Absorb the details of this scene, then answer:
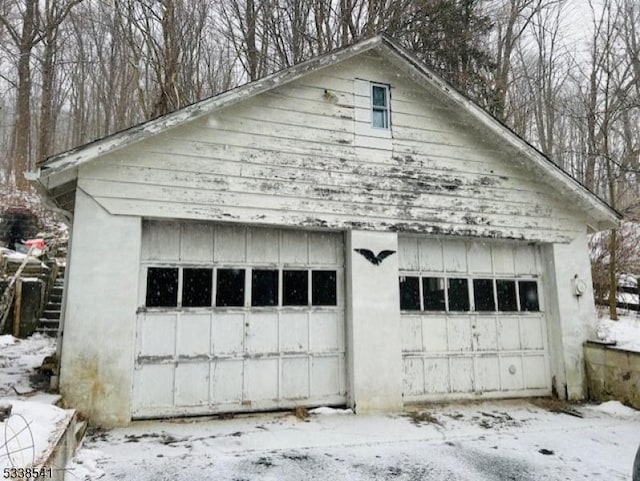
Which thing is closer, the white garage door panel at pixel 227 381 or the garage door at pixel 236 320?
the garage door at pixel 236 320

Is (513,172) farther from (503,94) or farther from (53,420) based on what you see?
(503,94)

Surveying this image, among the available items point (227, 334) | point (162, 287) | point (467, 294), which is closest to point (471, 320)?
point (467, 294)

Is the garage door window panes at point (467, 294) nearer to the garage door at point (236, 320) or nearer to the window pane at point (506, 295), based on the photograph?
the window pane at point (506, 295)

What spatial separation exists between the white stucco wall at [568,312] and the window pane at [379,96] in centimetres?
378

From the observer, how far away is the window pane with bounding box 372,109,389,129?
6.82 metres

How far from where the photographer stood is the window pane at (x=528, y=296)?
741cm

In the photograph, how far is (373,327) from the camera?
20.5 feet

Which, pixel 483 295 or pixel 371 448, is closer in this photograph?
pixel 371 448

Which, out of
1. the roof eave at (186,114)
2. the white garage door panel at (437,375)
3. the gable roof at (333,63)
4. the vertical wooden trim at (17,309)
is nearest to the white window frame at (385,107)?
the gable roof at (333,63)

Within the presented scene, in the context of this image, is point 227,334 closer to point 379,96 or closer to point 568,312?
point 379,96

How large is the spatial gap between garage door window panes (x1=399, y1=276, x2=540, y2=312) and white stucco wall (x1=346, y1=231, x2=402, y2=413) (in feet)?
1.71

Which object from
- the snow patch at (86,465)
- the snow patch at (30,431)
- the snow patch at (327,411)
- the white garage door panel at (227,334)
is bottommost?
the snow patch at (327,411)

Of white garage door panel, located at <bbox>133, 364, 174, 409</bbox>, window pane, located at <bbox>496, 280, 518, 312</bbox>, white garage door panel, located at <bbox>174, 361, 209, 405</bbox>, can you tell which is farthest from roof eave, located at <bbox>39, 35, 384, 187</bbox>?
window pane, located at <bbox>496, 280, 518, 312</bbox>

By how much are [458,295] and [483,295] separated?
18.8 inches
